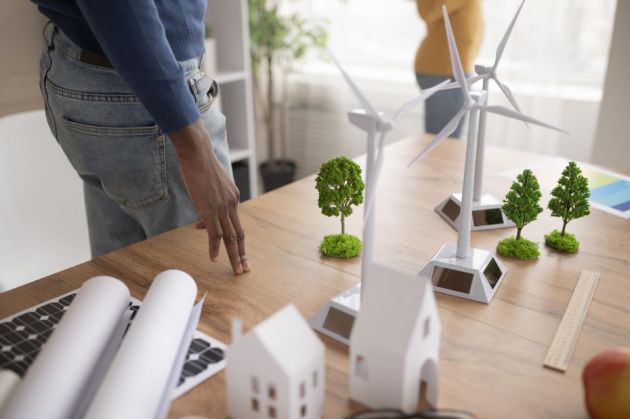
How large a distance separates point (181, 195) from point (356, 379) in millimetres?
718

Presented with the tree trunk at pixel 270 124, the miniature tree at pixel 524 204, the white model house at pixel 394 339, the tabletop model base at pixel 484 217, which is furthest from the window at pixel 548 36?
the white model house at pixel 394 339

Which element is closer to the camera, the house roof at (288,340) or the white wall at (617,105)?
the house roof at (288,340)

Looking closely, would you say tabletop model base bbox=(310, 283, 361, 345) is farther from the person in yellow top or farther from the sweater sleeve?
the person in yellow top

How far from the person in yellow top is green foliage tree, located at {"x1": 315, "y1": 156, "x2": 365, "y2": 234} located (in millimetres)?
1140

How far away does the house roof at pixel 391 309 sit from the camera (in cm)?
70

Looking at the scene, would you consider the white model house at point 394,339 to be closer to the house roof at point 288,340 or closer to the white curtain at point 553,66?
the house roof at point 288,340

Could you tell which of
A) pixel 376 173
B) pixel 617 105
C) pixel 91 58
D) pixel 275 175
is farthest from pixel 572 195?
pixel 275 175

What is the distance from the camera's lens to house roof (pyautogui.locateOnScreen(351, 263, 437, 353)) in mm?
699

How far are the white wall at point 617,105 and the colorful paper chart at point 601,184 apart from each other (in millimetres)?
849

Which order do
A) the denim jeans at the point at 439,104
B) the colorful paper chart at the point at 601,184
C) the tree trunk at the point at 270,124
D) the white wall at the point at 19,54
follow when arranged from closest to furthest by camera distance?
1. the colorful paper chart at the point at 601,184
2. the white wall at the point at 19,54
3. the denim jeans at the point at 439,104
4. the tree trunk at the point at 270,124

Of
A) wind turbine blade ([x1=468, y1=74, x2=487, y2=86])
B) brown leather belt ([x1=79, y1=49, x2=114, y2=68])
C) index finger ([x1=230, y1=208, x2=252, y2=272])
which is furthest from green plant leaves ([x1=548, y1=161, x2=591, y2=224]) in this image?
brown leather belt ([x1=79, y1=49, x2=114, y2=68])

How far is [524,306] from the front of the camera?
101 centimetres

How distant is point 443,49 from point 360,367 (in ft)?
5.96

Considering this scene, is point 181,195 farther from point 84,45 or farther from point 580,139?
point 580,139
